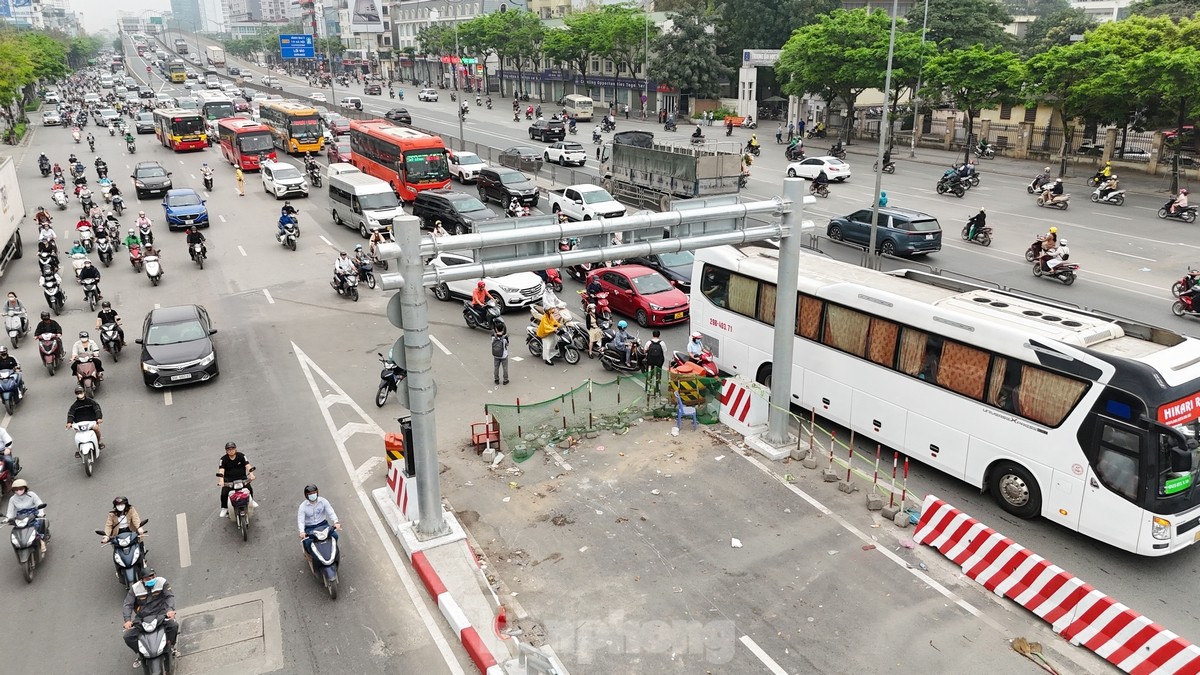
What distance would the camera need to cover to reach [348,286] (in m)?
24.1

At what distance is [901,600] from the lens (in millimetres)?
10391

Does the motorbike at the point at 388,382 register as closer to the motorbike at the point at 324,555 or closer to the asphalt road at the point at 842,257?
the asphalt road at the point at 842,257

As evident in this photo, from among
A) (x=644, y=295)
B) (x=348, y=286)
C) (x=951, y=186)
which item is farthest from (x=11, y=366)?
(x=951, y=186)

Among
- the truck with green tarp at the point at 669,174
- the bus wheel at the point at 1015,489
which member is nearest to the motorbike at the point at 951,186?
the truck with green tarp at the point at 669,174

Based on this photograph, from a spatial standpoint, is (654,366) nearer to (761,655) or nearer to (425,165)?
(761,655)

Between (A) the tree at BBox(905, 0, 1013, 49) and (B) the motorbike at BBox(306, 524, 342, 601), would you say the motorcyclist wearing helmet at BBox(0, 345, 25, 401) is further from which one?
(A) the tree at BBox(905, 0, 1013, 49)

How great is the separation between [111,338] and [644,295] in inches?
498

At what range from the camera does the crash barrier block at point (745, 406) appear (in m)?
14.8

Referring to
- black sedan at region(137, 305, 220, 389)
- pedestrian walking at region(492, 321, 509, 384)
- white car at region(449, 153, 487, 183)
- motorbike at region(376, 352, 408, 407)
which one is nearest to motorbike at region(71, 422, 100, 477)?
black sedan at region(137, 305, 220, 389)

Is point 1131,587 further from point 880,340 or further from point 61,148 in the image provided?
point 61,148

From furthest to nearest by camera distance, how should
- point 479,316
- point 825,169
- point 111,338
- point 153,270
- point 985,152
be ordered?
point 985,152 < point 825,169 < point 153,270 < point 479,316 < point 111,338

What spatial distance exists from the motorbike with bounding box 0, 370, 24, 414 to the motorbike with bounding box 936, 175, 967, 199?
3588 centimetres

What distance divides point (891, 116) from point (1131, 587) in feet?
146

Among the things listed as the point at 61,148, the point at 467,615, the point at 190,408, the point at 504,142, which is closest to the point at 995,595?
the point at 467,615
